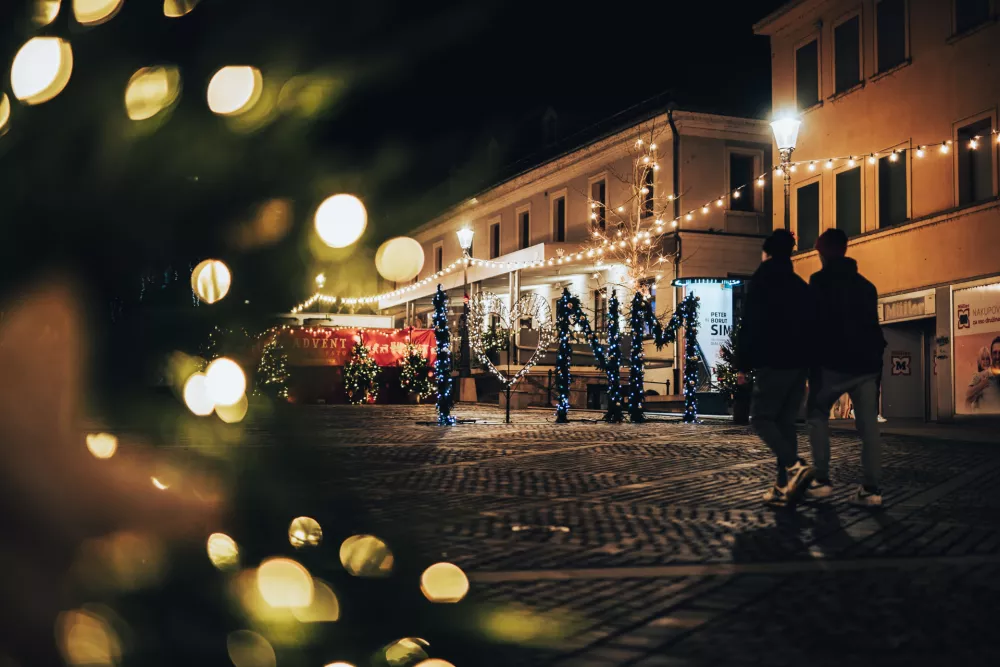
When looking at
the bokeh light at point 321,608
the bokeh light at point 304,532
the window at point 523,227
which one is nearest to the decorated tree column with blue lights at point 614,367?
the bokeh light at point 304,532

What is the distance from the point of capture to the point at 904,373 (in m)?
23.2

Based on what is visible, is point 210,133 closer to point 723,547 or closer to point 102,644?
point 102,644

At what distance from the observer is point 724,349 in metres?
19.2

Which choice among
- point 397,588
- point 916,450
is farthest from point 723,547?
point 916,450

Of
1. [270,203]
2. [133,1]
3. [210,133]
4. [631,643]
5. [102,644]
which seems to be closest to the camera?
[133,1]

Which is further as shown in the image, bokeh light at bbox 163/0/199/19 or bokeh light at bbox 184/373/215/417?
bokeh light at bbox 184/373/215/417

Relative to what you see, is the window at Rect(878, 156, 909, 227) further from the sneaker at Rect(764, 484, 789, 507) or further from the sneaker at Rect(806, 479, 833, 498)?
the sneaker at Rect(764, 484, 789, 507)

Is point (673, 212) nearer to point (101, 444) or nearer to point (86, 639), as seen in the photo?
point (86, 639)

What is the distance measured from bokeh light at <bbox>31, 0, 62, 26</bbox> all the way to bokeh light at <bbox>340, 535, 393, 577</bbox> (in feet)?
11.0

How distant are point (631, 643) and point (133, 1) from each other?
2587mm

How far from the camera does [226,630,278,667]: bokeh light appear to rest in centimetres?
293

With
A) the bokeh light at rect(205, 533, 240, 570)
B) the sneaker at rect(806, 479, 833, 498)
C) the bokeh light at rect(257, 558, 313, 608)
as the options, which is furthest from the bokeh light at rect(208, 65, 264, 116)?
the sneaker at rect(806, 479, 833, 498)

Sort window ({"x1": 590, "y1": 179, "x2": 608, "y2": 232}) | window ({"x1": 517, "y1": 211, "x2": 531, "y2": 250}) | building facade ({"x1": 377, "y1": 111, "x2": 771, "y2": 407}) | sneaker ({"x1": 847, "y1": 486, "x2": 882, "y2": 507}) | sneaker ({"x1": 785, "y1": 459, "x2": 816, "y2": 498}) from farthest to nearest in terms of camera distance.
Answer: window ({"x1": 517, "y1": 211, "x2": 531, "y2": 250})
window ({"x1": 590, "y1": 179, "x2": 608, "y2": 232})
building facade ({"x1": 377, "y1": 111, "x2": 771, "y2": 407})
sneaker ({"x1": 847, "y1": 486, "x2": 882, "y2": 507})
sneaker ({"x1": 785, "y1": 459, "x2": 816, "y2": 498})

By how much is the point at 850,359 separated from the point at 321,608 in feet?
15.4
